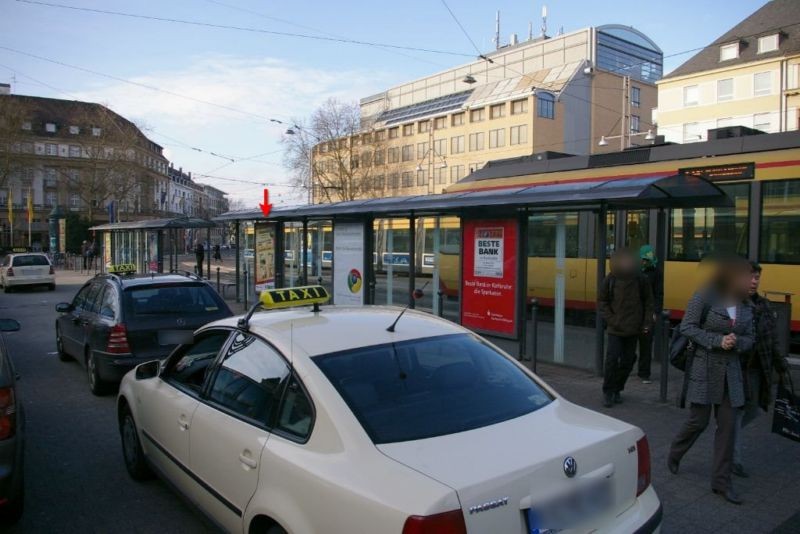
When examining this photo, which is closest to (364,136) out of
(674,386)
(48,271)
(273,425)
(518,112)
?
(518,112)

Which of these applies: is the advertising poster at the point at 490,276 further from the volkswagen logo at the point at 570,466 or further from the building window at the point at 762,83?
the building window at the point at 762,83

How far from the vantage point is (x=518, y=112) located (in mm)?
65250

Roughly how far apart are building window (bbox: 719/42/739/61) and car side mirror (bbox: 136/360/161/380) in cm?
5382

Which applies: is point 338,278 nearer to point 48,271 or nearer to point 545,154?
point 545,154

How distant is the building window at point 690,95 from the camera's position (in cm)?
4988

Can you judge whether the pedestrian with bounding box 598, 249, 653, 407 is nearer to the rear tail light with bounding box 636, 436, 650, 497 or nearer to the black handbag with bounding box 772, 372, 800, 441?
the black handbag with bounding box 772, 372, 800, 441

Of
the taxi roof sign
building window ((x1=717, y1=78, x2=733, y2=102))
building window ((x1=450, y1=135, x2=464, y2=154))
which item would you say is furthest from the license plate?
building window ((x1=450, y1=135, x2=464, y2=154))

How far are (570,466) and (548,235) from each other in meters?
10.8

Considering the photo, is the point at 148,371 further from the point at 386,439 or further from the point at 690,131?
the point at 690,131

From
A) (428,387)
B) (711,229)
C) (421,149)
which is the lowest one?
(428,387)

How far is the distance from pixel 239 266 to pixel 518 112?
53.3 m

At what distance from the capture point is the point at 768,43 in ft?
149

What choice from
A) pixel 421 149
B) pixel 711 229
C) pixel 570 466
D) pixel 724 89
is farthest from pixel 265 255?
pixel 421 149

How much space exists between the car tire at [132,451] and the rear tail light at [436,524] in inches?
133
